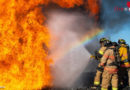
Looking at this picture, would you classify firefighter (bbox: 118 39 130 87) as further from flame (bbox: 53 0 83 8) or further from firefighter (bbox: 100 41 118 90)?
flame (bbox: 53 0 83 8)

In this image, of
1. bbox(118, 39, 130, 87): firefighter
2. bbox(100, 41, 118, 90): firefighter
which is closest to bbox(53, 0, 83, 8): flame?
bbox(118, 39, 130, 87): firefighter

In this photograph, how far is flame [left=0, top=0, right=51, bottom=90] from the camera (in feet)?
26.6

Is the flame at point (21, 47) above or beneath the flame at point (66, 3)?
beneath

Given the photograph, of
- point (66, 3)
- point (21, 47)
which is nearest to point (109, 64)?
point (21, 47)

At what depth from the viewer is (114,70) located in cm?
760

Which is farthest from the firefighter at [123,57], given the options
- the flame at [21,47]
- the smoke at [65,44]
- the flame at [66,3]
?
the flame at [21,47]

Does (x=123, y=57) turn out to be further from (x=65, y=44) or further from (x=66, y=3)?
(x=66, y=3)

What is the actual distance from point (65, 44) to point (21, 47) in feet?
8.73

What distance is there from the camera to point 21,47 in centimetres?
838

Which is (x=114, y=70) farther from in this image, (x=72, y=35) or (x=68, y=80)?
(x=72, y=35)

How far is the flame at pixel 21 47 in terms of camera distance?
810 centimetres

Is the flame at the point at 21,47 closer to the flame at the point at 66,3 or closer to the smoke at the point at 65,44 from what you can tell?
the smoke at the point at 65,44

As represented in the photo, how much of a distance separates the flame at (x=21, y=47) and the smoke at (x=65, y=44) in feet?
3.58

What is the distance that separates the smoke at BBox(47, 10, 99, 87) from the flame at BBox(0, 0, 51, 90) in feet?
3.58
